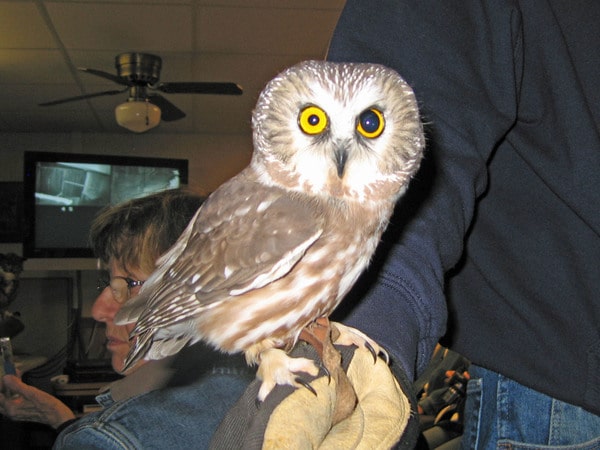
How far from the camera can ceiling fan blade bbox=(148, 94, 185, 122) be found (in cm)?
576

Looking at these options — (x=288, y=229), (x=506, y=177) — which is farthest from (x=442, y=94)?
(x=288, y=229)

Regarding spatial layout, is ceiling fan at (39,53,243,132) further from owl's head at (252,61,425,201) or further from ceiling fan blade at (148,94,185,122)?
owl's head at (252,61,425,201)

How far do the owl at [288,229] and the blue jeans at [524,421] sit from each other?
663 mm

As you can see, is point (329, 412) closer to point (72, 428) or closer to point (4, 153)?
point (72, 428)

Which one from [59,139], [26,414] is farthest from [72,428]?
[59,139]

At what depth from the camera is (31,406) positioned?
3332mm

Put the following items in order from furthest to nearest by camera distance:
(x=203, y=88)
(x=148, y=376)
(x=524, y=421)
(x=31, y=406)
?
(x=203, y=88), (x=31, y=406), (x=148, y=376), (x=524, y=421)

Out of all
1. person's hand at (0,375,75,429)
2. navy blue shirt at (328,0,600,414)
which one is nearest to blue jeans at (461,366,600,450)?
navy blue shirt at (328,0,600,414)

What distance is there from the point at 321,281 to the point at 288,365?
14 centimetres

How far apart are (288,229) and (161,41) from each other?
4.96 m

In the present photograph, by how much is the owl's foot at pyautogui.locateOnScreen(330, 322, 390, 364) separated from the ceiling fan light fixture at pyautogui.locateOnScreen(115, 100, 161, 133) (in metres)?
5.06

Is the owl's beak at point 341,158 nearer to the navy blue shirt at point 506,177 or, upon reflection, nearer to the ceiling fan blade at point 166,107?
the navy blue shirt at point 506,177

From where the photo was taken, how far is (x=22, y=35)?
523 cm

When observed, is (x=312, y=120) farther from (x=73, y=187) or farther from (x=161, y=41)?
(x=73, y=187)
